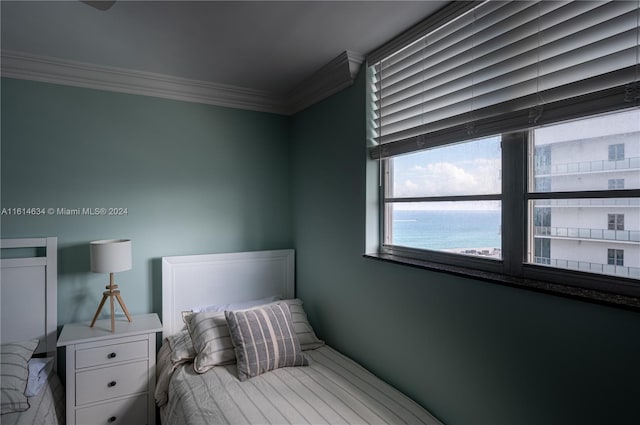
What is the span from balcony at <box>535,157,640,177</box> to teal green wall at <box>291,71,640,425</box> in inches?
18.4

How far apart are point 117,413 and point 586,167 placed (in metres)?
2.73

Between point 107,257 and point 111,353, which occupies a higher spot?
point 107,257

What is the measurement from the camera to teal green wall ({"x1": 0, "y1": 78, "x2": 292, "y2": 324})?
93.3 inches

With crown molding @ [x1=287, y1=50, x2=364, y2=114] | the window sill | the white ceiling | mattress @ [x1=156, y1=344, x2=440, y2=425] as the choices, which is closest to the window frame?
the window sill

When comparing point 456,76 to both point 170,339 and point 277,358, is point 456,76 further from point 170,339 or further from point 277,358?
point 170,339

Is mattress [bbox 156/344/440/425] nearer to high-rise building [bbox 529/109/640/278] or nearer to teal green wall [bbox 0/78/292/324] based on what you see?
teal green wall [bbox 0/78/292/324]

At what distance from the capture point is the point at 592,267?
4.30 feet

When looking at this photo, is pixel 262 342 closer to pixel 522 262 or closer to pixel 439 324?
pixel 439 324

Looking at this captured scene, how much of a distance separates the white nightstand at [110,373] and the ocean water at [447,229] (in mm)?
1665

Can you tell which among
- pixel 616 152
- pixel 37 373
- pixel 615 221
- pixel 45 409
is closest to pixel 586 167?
pixel 616 152

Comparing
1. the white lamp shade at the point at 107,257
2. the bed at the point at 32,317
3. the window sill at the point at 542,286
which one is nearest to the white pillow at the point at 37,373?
the bed at the point at 32,317

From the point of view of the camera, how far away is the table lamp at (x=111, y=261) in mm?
2271

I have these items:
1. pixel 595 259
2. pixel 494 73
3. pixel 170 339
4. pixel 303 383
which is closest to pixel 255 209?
pixel 170 339

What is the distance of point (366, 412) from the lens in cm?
175
